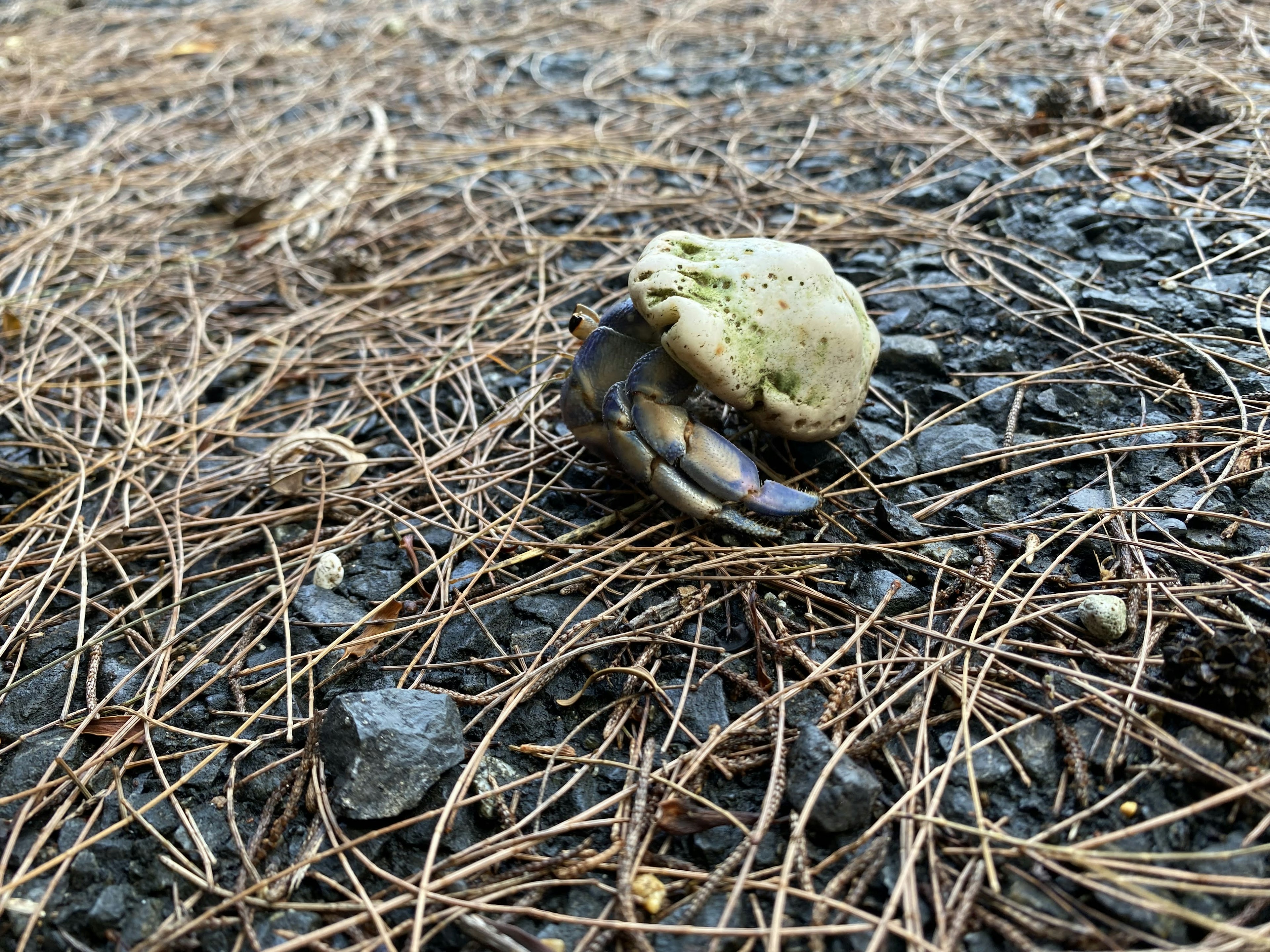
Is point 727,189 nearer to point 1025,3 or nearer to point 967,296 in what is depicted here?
point 967,296

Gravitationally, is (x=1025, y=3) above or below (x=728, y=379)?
below

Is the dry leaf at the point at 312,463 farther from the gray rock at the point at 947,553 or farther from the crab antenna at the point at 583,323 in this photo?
the gray rock at the point at 947,553

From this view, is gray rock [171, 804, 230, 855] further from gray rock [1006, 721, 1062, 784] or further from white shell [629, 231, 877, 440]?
gray rock [1006, 721, 1062, 784]

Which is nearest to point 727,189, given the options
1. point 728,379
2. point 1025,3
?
point 728,379

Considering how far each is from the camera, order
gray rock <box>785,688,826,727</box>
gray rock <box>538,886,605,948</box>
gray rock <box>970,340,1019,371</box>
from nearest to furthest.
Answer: gray rock <box>538,886,605,948</box>
gray rock <box>785,688,826,727</box>
gray rock <box>970,340,1019,371</box>

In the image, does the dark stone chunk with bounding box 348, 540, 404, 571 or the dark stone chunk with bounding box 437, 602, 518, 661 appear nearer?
the dark stone chunk with bounding box 437, 602, 518, 661

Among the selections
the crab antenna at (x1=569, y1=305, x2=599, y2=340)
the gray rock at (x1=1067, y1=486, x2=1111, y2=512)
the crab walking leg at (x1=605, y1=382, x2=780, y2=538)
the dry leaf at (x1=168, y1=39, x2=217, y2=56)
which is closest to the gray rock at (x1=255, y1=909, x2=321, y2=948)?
the crab walking leg at (x1=605, y1=382, x2=780, y2=538)

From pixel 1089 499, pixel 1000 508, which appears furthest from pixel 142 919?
pixel 1089 499
